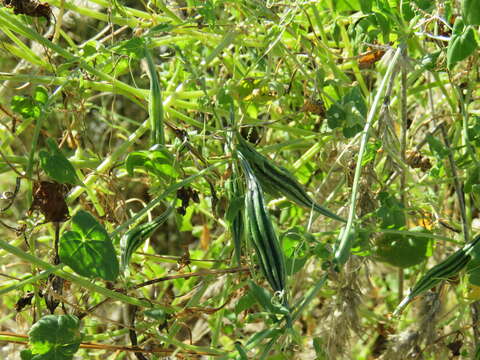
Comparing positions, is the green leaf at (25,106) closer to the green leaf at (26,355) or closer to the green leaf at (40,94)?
the green leaf at (40,94)

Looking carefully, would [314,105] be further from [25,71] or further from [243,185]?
[25,71]

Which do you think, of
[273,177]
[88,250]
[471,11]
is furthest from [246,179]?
[471,11]

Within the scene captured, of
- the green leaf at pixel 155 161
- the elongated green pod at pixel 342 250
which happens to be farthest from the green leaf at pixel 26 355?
the elongated green pod at pixel 342 250

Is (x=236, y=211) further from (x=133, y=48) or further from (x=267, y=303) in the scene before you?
(x=133, y=48)

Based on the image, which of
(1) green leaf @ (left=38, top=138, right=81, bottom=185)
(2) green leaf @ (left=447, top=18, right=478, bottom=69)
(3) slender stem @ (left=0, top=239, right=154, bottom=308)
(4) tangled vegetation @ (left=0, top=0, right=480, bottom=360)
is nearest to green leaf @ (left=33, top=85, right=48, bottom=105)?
(4) tangled vegetation @ (left=0, top=0, right=480, bottom=360)

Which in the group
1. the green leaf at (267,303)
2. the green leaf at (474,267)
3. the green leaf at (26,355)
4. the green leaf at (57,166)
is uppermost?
the green leaf at (57,166)

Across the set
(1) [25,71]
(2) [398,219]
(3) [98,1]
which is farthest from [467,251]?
(1) [25,71]

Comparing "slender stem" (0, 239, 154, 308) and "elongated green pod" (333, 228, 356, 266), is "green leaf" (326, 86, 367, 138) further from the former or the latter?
"slender stem" (0, 239, 154, 308)
